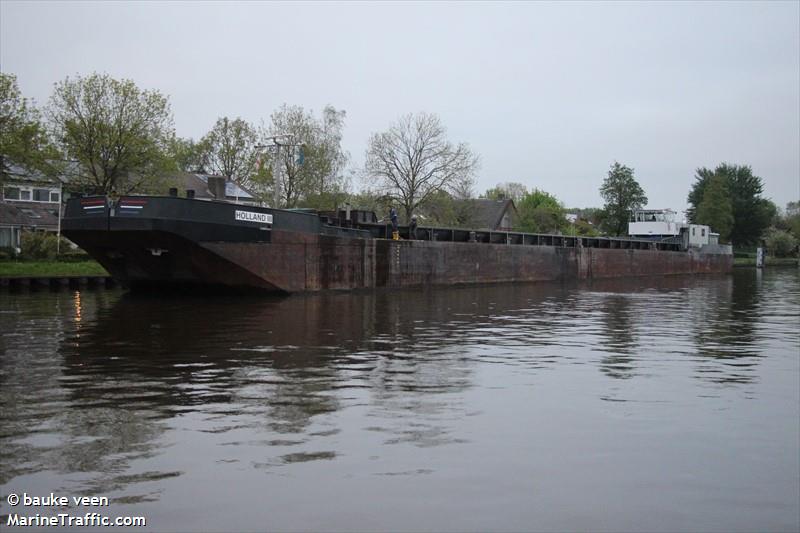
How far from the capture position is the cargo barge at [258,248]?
67.6 feet

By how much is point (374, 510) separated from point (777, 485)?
301 cm

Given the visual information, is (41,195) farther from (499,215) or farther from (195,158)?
(499,215)

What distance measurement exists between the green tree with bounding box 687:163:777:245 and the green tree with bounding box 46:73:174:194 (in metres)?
72.3

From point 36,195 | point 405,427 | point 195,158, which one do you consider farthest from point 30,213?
point 405,427

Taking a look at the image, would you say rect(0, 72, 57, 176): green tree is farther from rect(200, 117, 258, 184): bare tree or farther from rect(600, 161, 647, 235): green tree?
rect(600, 161, 647, 235): green tree

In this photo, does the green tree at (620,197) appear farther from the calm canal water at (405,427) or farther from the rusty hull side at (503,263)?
the calm canal water at (405,427)

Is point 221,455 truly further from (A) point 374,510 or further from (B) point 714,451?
(B) point 714,451

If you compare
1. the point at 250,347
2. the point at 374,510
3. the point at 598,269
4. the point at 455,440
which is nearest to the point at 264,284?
the point at 250,347

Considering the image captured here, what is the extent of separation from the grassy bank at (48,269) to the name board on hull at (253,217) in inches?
454

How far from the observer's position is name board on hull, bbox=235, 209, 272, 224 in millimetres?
Answer: 21911

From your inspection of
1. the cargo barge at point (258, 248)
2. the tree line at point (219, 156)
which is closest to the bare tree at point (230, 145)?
the tree line at point (219, 156)

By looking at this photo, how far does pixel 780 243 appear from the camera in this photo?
93.4 meters

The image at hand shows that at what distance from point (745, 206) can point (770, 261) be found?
9.13 metres

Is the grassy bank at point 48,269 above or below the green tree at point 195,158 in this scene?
below
